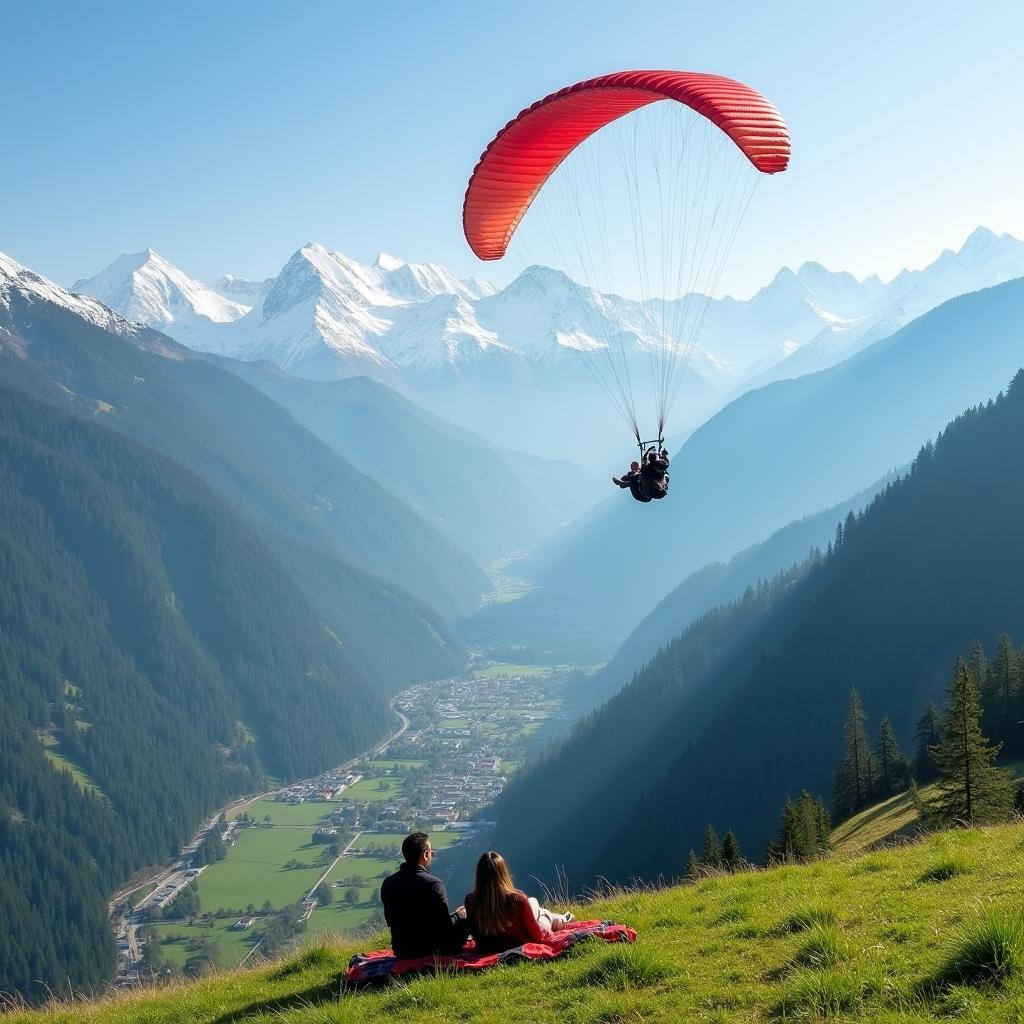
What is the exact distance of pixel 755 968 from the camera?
8117 millimetres

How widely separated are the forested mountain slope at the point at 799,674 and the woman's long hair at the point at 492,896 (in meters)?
70.3

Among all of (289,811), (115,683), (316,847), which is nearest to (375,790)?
(289,811)

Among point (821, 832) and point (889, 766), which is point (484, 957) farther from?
point (889, 766)

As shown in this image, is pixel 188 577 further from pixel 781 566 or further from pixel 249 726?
pixel 781 566

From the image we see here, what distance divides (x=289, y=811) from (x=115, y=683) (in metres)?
41.4

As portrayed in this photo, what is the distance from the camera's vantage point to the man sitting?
31.9 feet

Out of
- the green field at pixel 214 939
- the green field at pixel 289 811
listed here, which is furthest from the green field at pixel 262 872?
the green field at pixel 214 939

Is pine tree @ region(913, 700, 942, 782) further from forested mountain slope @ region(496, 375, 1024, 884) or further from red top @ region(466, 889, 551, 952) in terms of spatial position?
red top @ region(466, 889, 551, 952)

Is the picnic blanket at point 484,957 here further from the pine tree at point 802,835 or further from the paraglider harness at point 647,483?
the pine tree at point 802,835

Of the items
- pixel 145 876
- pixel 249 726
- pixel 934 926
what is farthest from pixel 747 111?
pixel 249 726

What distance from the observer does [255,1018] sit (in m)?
9.08

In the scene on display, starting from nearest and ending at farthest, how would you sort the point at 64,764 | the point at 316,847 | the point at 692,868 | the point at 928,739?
the point at 692,868 < the point at 928,739 < the point at 316,847 < the point at 64,764

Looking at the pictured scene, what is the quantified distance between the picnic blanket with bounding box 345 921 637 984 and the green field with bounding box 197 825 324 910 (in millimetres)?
98200

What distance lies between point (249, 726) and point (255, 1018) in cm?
16932
